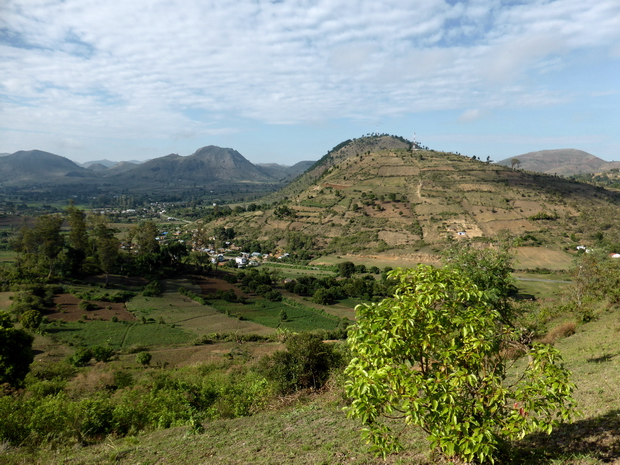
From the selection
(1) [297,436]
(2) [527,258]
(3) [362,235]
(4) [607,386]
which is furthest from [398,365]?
(3) [362,235]

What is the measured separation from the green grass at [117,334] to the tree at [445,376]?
3489 cm

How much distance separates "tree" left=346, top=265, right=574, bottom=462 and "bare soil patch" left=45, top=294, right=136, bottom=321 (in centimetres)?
4364

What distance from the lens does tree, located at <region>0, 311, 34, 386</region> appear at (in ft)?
61.4

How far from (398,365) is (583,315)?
24.6m

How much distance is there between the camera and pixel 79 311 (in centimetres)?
4125

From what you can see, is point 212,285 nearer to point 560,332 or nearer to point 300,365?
point 300,365

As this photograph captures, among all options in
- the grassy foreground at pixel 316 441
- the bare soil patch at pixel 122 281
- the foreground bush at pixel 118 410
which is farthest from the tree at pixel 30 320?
the grassy foreground at pixel 316 441

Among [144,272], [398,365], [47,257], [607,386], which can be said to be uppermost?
[398,365]

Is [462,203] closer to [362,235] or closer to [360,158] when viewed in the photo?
[362,235]

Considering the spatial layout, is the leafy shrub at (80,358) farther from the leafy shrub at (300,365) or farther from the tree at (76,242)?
the tree at (76,242)

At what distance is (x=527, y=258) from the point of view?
2869 inches

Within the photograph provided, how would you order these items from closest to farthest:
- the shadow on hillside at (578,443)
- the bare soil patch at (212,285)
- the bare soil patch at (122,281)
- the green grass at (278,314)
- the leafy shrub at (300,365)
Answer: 1. the shadow on hillside at (578,443)
2. the leafy shrub at (300,365)
3. the green grass at (278,314)
4. the bare soil patch at (122,281)
5. the bare soil patch at (212,285)

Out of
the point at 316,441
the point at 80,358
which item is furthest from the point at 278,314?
the point at 316,441

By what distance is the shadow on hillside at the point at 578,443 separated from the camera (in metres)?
6.05
